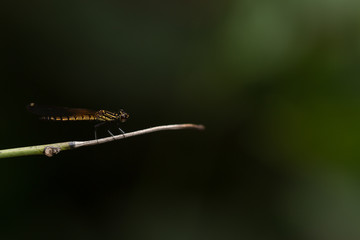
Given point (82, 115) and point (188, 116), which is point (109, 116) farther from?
point (188, 116)

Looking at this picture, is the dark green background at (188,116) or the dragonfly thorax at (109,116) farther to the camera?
the dark green background at (188,116)

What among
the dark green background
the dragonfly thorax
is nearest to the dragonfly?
the dragonfly thorax

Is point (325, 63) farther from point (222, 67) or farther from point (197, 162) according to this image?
point (197, 162)

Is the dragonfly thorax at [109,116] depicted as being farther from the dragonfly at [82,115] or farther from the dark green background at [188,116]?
the dark green background at [188,116]

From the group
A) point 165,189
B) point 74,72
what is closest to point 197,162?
point 165,189

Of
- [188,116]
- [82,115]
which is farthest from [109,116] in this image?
[188,116]

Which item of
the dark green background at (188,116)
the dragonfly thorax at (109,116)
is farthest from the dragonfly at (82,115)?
the dark green background at (188,116)

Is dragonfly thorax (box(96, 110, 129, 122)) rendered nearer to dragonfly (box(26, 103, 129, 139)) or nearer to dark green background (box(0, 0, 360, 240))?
dragonfly (box(26, 103, 129, 139))

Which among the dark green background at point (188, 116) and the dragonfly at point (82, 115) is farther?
the dark green background at point (188, 116)
